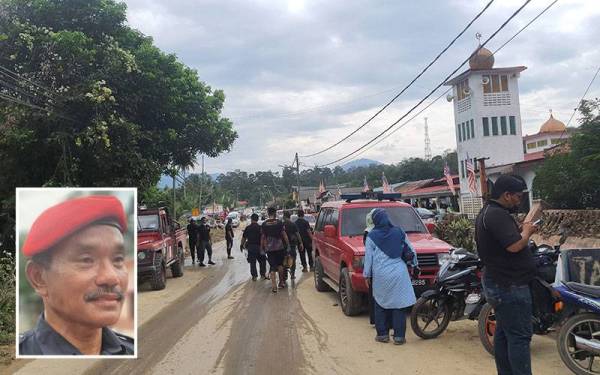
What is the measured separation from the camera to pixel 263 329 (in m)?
7.58

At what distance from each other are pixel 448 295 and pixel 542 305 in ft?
5.32

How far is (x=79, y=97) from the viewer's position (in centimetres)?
1315

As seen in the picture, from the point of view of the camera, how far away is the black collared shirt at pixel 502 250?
165 inches

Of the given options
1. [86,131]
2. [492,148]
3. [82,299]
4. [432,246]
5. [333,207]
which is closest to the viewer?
[82,299]

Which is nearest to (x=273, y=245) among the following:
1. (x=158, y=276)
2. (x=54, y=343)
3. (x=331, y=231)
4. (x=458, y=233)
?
(x=331, y=231)

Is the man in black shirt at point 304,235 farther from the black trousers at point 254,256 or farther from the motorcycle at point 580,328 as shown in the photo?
the motorcycle at point 580,328

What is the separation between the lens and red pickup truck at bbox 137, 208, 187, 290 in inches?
464

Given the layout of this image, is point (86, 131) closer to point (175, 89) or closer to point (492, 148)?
point (175, 89)

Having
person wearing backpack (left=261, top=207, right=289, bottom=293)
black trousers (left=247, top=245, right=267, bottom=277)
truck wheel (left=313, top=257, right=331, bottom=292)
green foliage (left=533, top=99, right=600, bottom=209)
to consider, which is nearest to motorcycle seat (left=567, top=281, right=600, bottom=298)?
truck wheel (left=313, top=257, right=331, bottom=292)

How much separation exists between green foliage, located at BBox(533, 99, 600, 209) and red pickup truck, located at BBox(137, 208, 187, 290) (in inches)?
583

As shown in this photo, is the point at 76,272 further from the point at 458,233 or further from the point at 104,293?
the point at 458,233

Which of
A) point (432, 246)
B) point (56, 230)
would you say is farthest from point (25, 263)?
point (432, 246)

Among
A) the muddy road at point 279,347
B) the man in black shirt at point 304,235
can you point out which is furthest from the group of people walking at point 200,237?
the muddy road at point 279,347

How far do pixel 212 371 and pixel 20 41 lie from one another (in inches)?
446
